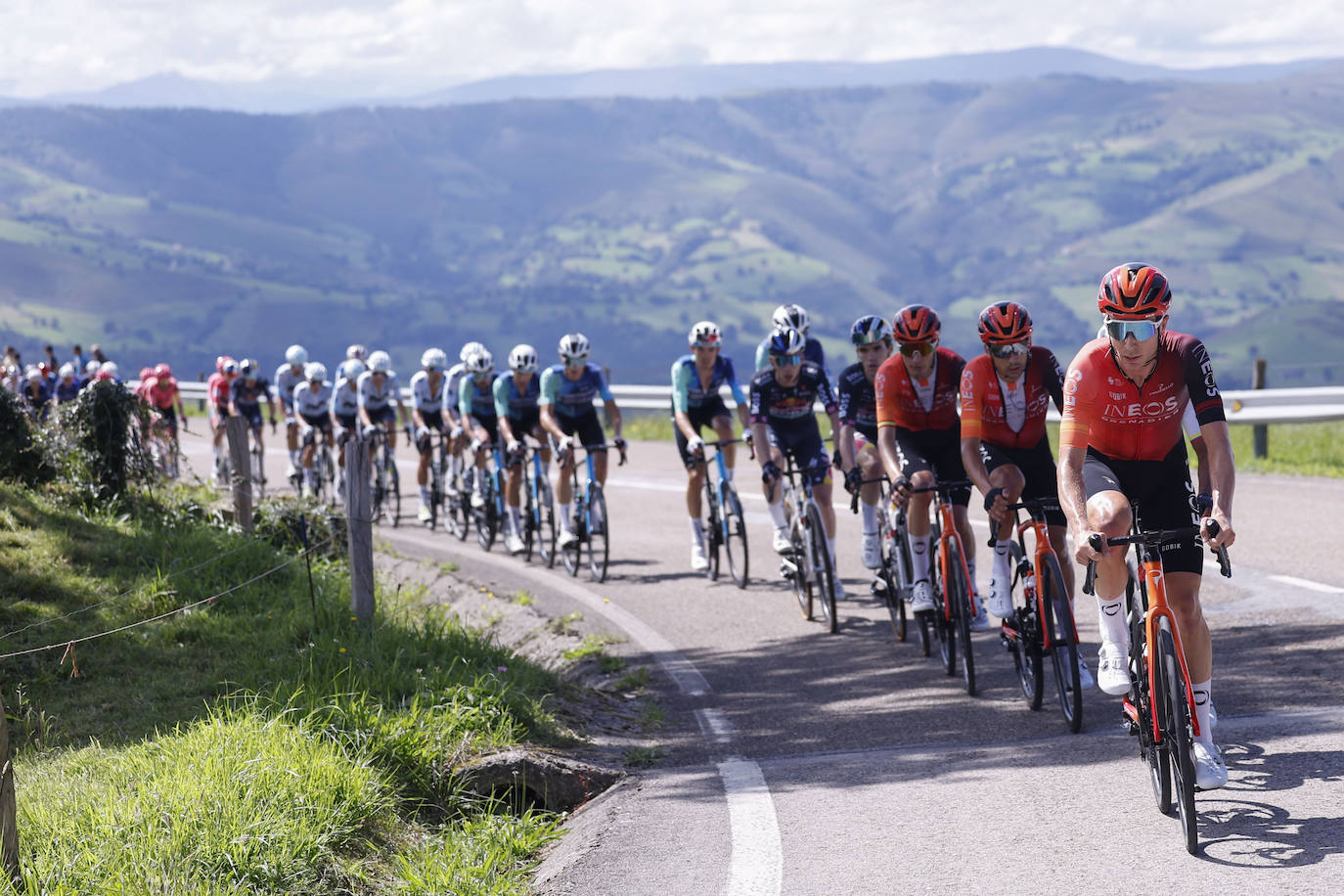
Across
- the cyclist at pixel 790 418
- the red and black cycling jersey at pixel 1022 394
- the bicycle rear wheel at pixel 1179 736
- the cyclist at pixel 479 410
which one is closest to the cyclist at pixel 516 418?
the cyclist at pixel 479 410

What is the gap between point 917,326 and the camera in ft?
27.3

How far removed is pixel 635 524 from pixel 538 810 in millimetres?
9170

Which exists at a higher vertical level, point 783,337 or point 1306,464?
point 783,337

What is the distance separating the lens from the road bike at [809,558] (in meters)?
9.50

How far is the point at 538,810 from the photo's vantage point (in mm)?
6129

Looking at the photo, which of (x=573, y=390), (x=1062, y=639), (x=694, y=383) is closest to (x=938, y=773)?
(x=1062, y=639)

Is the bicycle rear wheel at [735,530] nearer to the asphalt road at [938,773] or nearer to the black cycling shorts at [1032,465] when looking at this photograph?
the asphalt road at [938,773]

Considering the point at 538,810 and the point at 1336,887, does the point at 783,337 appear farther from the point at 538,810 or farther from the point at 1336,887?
the point at 1336,887

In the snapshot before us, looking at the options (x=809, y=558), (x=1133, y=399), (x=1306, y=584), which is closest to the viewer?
(x=1133, y=399)

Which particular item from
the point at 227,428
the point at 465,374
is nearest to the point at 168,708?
the point at 227,428

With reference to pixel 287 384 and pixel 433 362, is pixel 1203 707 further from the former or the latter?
pixel 287 384

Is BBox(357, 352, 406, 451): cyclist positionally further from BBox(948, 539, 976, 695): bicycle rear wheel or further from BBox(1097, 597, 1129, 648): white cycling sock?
BBox(1097, 597, 1129, 648): white cycling sock

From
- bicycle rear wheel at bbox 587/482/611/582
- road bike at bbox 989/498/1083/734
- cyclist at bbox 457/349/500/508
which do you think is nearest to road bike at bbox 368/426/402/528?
cyclist at bbox 457/349/500/508

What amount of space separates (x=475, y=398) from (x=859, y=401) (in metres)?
5.97
